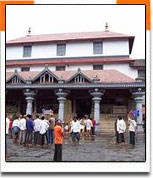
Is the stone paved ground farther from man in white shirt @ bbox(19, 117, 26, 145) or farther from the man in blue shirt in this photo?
man in white shirt @ bbox(19, 117, 26, 145)

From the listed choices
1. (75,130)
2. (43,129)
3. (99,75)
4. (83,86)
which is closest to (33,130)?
(43,129)

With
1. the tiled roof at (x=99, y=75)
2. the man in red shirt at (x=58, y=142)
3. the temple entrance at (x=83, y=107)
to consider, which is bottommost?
the man in red shirt at (x=58, y=142)

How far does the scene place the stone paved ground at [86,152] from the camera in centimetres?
846

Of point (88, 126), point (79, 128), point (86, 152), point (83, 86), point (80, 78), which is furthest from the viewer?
point (80, 78)

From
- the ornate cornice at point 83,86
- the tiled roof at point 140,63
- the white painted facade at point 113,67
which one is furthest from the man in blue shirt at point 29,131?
the white painted facade at point 113,67

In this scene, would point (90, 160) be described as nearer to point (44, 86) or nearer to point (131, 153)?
point (131, 153)

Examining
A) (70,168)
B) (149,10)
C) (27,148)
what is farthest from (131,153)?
(149,10)

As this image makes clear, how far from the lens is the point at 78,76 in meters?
14.9

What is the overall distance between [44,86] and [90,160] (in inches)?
289

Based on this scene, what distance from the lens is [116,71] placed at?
54.5ft

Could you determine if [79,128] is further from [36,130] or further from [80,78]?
[80,78]

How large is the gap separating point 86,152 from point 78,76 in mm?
6127

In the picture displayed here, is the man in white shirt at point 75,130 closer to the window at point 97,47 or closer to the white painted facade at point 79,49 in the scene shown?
the white painted facade at point 79,49

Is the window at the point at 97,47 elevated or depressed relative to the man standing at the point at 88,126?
elevated
